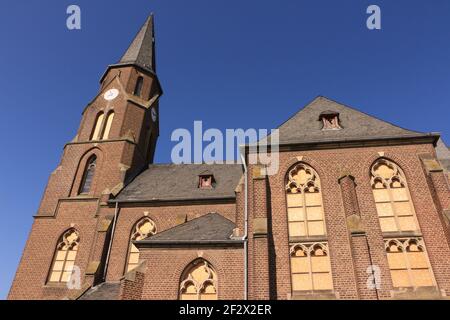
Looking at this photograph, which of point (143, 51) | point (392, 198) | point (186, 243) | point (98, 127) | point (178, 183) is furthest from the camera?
point (143, 51)

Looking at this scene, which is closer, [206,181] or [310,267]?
[310,267]

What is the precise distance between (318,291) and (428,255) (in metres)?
4.16

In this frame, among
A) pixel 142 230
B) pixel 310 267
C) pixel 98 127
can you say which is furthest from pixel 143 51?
pixel 310 267

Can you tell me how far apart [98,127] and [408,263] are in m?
20.7

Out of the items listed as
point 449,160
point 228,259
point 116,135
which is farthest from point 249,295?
point 116,135

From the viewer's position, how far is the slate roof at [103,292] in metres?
13.9

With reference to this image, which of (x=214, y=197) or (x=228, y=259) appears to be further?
(x=214, y=197)

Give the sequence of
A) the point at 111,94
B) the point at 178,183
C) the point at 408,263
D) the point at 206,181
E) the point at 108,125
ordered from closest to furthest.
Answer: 1. the point at 408,263
2. the point at 206,181
3. the point at 178,183
4. the point at 108,125
5. the point at 111,94

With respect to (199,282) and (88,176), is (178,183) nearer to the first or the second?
(88,176)

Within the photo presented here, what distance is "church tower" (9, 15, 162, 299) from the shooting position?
1706 centimetres

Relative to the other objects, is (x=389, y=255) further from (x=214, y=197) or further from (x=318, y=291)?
(x=214, y=197)

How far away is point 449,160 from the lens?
16594 millimetres

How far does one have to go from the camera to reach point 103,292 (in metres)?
14.6

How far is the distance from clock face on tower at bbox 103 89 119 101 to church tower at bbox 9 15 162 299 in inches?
3.2
